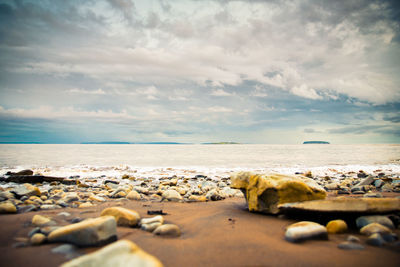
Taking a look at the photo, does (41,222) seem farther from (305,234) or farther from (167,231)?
(305,234)

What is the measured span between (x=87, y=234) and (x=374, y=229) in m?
3.24

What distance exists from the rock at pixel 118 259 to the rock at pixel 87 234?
764mm

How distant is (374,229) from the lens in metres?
2.60

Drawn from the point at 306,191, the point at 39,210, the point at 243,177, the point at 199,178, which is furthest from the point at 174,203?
the point at 199,178

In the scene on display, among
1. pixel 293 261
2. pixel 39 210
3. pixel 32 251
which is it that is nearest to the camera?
pixel 293 261

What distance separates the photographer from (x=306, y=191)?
146 inches

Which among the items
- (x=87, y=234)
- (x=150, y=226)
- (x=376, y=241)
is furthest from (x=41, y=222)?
(x=376, y=241)

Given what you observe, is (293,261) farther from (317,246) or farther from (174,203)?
(174,203)

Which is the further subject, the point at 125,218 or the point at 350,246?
the point at 125,218

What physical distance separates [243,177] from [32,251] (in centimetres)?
348

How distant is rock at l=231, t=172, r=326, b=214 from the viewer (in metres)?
3.67

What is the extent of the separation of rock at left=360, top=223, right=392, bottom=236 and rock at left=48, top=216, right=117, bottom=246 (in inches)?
117

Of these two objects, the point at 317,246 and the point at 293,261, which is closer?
the point at 293,261

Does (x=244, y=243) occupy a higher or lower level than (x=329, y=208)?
lower
